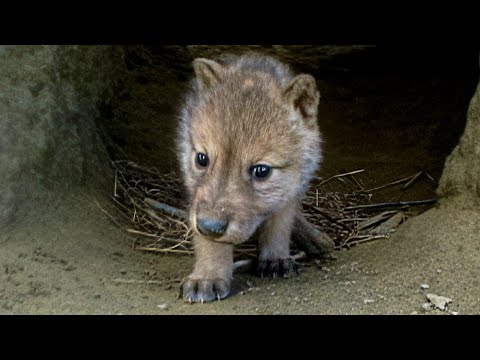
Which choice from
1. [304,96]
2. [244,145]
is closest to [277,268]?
[244,145]

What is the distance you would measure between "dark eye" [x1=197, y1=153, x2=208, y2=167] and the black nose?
1.84ft

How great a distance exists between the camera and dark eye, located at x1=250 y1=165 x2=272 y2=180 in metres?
4.05

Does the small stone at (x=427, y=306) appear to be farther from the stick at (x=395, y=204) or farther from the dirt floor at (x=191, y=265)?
the stick at (x=395, y=204)

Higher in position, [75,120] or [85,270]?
[75,120]

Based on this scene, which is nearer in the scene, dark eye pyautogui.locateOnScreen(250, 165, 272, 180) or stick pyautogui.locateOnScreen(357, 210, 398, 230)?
dark eye pyautogui.locateOnScreen(250, 165, 272, 180)

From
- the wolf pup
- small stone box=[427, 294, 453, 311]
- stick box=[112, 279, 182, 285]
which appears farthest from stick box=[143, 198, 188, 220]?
small stone box=[427, 294, 453, 311]

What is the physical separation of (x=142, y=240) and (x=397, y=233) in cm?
199

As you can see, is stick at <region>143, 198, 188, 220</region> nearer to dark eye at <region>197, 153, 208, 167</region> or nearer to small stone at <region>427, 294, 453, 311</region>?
dark eye at <region>197, 153, 208, 167</region>

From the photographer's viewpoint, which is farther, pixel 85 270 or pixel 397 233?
pixel 397 233

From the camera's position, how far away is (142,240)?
17.0ft

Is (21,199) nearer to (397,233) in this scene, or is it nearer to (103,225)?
(103,225)

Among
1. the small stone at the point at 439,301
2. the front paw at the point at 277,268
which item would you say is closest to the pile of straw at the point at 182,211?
the front paw at the point at 277,268

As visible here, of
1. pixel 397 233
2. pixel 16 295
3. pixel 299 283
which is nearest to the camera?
pixel 16 295

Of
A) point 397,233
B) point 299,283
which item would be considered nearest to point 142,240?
point 299,283
